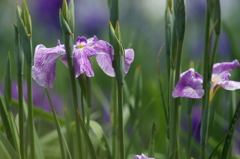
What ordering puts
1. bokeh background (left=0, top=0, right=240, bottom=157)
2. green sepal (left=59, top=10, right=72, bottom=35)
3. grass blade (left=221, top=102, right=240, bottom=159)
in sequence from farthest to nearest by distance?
bokeh background (left=0, top=0, right=240, bottom=157)
grass blade (left=221, top=102, right=240, bottom=159)
green sepal (left=59, top=10, right=72, bottom=35)

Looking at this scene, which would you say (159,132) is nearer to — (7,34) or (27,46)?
(27,46)

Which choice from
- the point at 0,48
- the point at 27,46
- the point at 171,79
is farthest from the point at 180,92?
the point at 0,48

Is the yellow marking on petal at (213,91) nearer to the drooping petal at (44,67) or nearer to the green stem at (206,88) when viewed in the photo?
the green stem at (206,88)

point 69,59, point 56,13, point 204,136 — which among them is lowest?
point 204,136

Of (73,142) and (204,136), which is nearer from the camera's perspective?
(204,136)

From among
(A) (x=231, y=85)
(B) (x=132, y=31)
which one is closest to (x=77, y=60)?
(A) (x=231, y=85)

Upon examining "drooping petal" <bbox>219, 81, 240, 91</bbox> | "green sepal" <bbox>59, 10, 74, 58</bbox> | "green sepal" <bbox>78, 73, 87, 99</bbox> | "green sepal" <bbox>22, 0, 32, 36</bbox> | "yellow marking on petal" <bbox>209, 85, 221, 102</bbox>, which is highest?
"green sepal" <bbox>22, 0, 32, 36</bbox>

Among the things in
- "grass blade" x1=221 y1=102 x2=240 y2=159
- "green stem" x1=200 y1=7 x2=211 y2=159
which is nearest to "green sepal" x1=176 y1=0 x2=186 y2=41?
"green stem" x1=200 y1=7 x2=211 y2=159

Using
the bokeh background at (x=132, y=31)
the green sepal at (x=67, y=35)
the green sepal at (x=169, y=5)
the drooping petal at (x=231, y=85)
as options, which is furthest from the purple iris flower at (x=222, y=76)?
the bokeh background at (x=132, y=31)

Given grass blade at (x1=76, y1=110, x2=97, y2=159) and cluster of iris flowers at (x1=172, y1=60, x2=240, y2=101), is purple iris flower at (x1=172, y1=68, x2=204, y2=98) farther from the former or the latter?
grass blade at (x1=76, y1=110, x2=97, y2=159)
